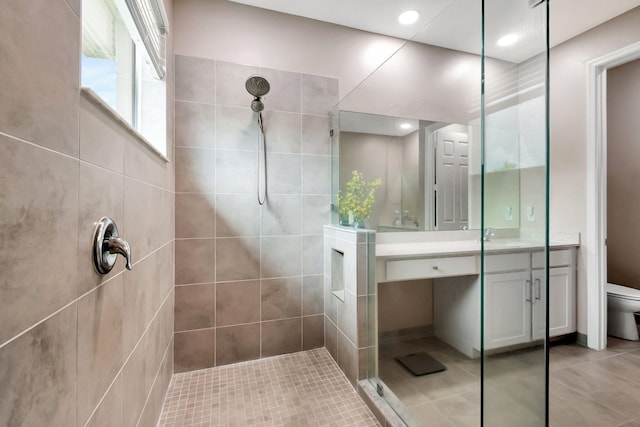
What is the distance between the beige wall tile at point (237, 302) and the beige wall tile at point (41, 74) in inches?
59.5

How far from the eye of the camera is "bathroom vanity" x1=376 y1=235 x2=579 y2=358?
935 mm

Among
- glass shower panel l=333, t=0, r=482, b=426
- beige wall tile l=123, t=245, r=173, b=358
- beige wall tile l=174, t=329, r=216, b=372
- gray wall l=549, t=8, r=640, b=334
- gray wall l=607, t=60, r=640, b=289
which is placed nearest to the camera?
beige wall tile l=123, t=245, r=173, b=358

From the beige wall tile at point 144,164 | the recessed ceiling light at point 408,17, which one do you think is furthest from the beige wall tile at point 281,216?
the recessed ceiling light at point 408,17

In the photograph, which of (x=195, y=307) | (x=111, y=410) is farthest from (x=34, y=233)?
(x=195, y=307)

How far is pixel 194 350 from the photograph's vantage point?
74.8 inches

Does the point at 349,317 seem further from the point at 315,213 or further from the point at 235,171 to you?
the point at 235,171

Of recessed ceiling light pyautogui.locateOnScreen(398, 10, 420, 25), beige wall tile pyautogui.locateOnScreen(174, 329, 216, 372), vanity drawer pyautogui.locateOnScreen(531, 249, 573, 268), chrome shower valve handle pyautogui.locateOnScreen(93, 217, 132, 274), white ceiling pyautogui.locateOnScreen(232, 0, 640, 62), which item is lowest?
beige wall tile pyautogui.locateOnScreen(174, 329, 216, 372)

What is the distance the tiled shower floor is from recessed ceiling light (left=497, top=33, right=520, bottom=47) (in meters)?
1.78

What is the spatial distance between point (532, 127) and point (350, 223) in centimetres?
120

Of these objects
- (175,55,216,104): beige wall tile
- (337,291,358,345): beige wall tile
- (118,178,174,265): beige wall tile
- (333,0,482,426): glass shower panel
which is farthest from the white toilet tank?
(175,55,216,104): beige wall tile

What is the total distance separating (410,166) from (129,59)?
187 cm

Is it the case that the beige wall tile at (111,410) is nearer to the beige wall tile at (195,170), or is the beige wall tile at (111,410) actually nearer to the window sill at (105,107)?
the window sill at (105,107)

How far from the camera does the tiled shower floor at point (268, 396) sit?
1438 mm

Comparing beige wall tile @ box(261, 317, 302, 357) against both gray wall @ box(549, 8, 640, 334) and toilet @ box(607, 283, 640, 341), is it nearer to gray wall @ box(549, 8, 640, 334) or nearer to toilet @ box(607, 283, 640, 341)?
gray wall @ box(549, 8, 640, 334)
